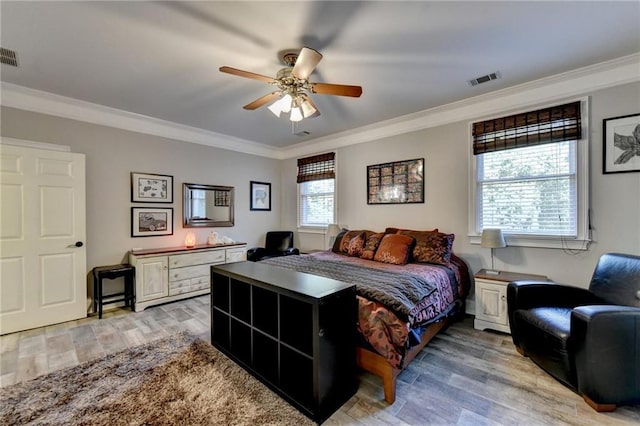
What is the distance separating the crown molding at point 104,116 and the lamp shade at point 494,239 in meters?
4.26

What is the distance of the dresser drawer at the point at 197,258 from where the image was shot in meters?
4.00

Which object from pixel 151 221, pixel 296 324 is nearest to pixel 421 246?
pixel 296 324

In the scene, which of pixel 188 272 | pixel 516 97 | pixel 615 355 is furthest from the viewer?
pixel 188 272

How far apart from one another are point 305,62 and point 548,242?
10.2 ft

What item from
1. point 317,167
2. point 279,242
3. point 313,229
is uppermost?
point 317,167

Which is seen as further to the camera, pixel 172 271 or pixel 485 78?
pixel 172 271

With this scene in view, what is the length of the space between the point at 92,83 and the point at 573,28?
177 inches

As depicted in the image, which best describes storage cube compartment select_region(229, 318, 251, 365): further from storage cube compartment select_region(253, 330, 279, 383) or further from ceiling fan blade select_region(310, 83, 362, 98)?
ceiling fan blade select_region(310, 83, 362, 98)

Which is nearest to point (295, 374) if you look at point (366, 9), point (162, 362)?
point (162, 362)

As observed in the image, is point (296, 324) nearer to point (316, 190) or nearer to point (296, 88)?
point (296, 88)

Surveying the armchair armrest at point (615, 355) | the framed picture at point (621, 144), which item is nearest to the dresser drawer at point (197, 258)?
the armchair armrest at point (615, 355)

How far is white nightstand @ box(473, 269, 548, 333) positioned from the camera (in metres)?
2.88

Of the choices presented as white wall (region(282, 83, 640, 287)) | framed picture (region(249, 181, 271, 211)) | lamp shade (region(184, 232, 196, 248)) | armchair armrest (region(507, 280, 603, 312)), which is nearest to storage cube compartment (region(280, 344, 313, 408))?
armchair armrest (region(507, 280, 603, 312))

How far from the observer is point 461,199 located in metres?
3.59
